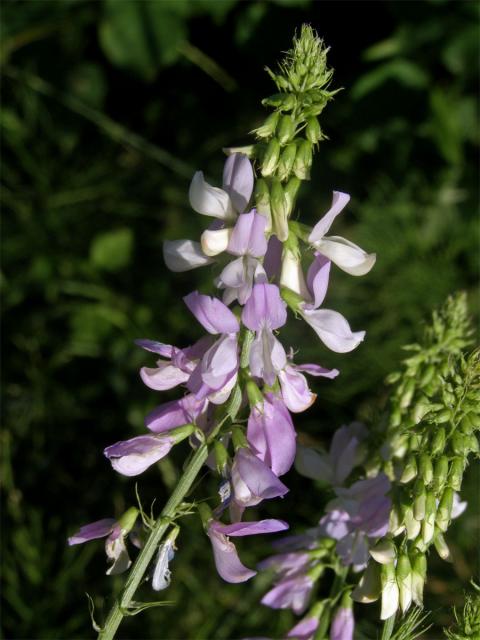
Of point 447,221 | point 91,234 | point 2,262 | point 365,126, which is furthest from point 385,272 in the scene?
point 2,262

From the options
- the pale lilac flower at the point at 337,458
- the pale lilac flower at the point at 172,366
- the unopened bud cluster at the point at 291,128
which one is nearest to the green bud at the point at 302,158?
the unopened bud cluster at the point at 291,128

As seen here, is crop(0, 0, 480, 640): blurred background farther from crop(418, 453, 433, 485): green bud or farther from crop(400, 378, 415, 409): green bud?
crop(418, 453, 433, 485): green bud

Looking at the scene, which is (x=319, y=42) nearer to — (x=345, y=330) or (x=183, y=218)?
(x=345, y=330)

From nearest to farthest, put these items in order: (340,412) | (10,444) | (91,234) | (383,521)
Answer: (383,521) < (10,444) < (340,412) < (91,234)

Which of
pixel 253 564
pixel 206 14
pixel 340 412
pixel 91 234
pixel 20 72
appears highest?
pixel 206 14

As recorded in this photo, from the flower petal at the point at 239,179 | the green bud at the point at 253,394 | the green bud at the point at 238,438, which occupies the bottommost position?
the green bud at the point at 238,438

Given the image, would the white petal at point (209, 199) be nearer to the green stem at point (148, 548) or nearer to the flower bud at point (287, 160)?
the flower bud at point (287, 160)

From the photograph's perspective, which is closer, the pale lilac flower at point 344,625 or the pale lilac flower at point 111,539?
the pale lilac flower at point 111,539
